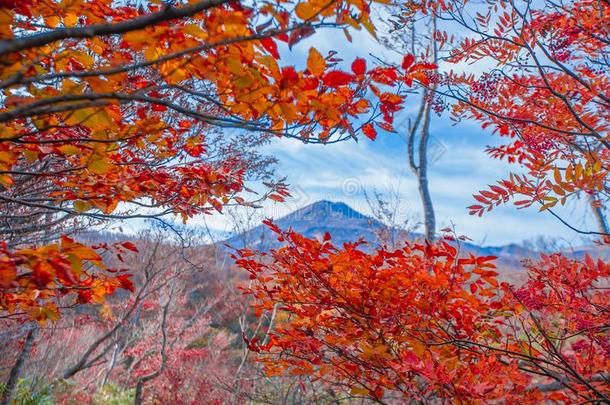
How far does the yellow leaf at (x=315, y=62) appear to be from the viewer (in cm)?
104

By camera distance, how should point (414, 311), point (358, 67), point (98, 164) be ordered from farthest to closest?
point (414, 311) < point (98, 164) < point (358, 67)

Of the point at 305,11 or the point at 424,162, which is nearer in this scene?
the point at 305,11

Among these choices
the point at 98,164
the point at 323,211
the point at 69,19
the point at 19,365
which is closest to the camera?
the point at 98,164

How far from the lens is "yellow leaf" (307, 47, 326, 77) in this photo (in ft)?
3.42

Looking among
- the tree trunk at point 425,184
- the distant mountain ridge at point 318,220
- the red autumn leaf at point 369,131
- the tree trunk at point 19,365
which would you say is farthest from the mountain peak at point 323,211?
the red autumn leaf at point 369,131

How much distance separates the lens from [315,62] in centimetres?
105

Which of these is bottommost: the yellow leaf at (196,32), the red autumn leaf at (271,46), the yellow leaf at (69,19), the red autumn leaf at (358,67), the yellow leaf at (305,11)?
the yellow leaf at (196,32)

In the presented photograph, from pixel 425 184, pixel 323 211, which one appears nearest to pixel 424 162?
pixel 425 184

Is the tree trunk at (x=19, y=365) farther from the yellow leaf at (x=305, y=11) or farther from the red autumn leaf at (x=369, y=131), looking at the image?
the yellow leaf at (x=305, y=11)

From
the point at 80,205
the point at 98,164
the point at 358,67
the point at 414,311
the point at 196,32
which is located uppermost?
the point at 358,67

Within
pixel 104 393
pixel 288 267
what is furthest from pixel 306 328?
pixel 104 393

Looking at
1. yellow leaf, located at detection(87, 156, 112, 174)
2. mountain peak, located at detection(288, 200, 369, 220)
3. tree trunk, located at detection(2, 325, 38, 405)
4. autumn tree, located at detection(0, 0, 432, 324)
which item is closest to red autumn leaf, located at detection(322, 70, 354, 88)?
autumn tree, located at detection(0, 0, 432, 324)

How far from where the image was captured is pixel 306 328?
2.46 metres

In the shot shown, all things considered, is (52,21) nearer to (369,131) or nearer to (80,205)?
(80,205)
